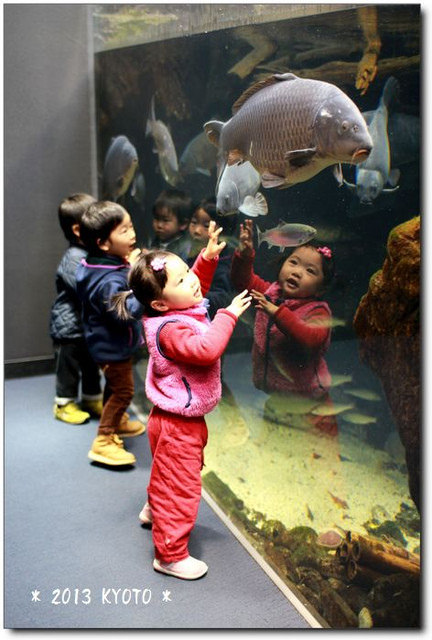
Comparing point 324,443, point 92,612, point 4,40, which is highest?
point 4,40

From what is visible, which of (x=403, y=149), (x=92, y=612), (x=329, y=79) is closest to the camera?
(x=403, y=149)

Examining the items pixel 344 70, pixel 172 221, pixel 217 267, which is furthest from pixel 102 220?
pixel 344 70

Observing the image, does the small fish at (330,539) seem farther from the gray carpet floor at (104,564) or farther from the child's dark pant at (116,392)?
Result: the child's dark pant at (116,392)

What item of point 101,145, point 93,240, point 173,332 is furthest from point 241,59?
point 101,145

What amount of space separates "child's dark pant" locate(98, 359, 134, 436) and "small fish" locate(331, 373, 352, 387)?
135cm

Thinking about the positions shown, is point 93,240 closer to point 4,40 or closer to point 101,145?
point 4,40

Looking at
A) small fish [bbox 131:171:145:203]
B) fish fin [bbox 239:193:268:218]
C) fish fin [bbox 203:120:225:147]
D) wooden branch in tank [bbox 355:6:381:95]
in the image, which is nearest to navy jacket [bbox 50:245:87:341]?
small fish [bbox 131:171:145:203]

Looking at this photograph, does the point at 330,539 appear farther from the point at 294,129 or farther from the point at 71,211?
the point at 71,211

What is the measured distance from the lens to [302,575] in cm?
214

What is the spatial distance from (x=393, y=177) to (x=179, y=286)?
70 cm

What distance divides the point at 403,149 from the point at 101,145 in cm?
268

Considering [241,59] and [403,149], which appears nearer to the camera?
[403,149]

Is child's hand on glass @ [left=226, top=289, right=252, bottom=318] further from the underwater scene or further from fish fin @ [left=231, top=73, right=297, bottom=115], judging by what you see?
fish fin @ [left=231, top=73, right=297, bottom=115]

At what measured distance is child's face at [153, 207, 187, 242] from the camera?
264cm
